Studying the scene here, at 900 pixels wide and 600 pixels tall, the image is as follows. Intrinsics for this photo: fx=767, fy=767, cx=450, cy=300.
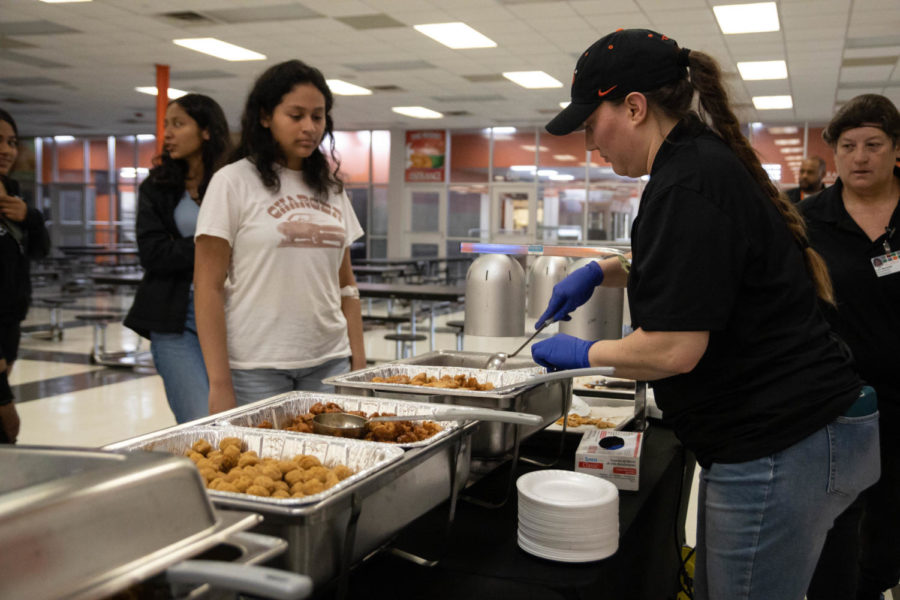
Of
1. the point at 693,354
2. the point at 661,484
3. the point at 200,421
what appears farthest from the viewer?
the point at 661,484

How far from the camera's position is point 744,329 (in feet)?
3.69

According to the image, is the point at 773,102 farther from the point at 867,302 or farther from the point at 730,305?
the point at 730,305

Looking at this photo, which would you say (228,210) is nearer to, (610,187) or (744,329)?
(744,329)

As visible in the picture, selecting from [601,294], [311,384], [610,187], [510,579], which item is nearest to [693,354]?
[510,579]

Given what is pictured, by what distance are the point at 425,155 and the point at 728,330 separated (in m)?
12.9

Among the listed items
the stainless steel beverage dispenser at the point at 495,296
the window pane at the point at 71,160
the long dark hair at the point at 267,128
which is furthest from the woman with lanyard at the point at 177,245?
the window pane at the point at 71,160

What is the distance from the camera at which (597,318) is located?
6.37 feet

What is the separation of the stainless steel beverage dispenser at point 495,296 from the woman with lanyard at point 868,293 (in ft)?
2.61

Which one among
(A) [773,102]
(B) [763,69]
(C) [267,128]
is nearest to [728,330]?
(C) [267,128]

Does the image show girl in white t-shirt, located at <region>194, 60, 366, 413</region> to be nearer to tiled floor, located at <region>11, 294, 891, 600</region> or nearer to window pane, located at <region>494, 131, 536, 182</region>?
tiled floor, located at <region>11, 294, 891, 600</region>

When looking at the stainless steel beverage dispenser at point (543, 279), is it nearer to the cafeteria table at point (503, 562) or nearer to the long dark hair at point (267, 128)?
the cafeteria table at point (503, 562)

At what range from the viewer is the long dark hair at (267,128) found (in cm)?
182

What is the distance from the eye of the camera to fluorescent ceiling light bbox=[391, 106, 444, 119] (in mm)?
11422

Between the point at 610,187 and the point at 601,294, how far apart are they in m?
11.3
